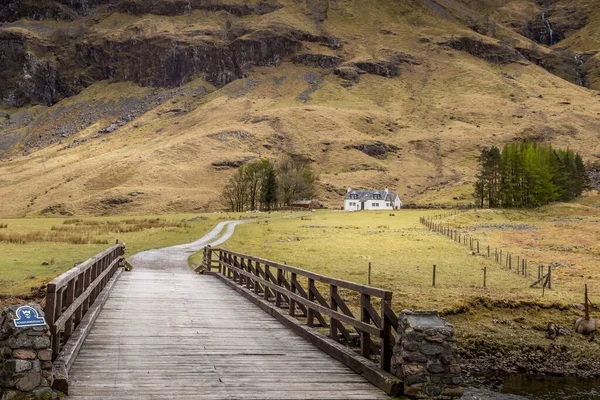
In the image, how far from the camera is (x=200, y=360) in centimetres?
1052

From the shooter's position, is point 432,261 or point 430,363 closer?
point 430,363

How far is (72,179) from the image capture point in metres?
163

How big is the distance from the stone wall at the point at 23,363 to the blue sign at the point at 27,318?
0.05 meters

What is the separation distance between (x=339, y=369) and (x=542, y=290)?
832 inches

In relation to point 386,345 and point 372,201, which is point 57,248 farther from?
point 372,201

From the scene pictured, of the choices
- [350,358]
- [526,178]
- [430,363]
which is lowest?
[350,358]

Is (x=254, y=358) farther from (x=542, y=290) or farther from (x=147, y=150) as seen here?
(x=147, y=150)

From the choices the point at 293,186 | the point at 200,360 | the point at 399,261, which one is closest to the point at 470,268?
the point at 399,261

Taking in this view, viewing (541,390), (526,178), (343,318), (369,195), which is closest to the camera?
(343,318)

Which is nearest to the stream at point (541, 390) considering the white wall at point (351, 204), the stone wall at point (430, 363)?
the stone wall at point (430, 363)

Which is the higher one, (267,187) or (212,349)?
(267,187)

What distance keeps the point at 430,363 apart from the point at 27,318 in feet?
19.9

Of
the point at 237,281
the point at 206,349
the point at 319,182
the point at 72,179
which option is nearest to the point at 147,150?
the point at 72,179

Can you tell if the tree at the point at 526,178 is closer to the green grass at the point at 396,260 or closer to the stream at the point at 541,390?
the green grass at the point at 396,260
